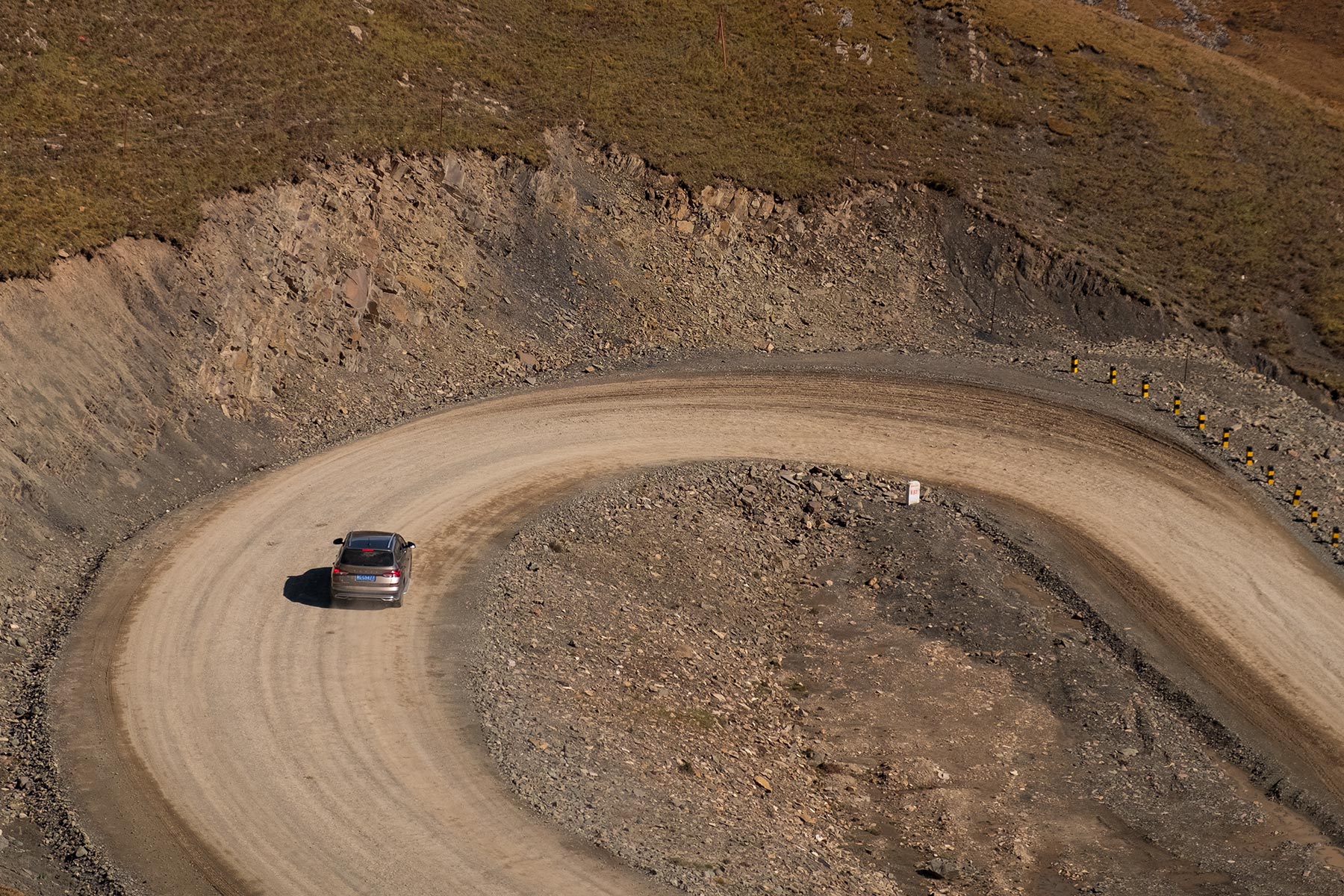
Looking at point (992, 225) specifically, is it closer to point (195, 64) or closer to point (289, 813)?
point (195, 64)

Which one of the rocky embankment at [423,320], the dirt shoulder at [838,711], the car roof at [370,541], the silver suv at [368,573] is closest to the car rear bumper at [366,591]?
the silver suv at [368,573]

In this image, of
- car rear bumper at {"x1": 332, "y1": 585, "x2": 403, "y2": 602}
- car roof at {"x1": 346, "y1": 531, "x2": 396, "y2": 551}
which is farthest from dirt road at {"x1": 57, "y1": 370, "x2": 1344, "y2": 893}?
car roof at {"x1": 346, "y1": 531, "x2": 396, "y2": 551}

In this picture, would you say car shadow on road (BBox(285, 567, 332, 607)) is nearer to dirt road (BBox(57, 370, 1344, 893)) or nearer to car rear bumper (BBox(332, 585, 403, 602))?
dirt road (BBox(57, 370, 1344, 893))

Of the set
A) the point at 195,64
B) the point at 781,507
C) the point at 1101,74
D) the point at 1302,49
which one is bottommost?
the point at 781,507

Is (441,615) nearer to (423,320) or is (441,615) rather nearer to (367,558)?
(367,558)

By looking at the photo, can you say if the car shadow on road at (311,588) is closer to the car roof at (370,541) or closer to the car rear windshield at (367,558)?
→ the car rear windshield at (367,558)

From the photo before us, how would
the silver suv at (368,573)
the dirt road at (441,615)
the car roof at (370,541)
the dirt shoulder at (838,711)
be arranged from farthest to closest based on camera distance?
the car roof at (370,541), the silver suv at (368,573), the dirt shoulder at (838,711), the dirt road at (441,615)

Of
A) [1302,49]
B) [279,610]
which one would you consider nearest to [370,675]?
[279,610]

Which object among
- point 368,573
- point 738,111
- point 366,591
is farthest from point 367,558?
point 738,111
